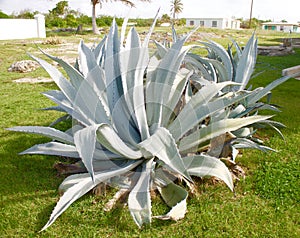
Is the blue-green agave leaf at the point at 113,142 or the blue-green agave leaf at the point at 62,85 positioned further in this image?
the blue-green agave leaf at the point at 62,85

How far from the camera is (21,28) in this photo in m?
21.0

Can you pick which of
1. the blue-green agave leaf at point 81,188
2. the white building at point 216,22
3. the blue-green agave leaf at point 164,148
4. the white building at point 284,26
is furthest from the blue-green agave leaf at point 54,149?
the white building at point 284,26

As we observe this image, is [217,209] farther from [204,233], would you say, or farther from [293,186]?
[293,186]

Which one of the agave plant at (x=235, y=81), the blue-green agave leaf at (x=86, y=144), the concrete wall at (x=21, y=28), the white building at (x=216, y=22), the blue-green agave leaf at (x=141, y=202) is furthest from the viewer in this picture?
the white building at (x=216, y=22)

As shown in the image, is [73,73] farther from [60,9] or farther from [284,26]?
[284,26]

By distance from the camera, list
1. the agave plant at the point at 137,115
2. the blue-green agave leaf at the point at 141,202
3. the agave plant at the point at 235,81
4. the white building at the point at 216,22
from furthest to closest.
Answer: the white building at the point at 216,22 < the agave plant at the point at 235,81 < the agave plant at the point at 137,115 < the blue-green agave leaf at the point at 141,202

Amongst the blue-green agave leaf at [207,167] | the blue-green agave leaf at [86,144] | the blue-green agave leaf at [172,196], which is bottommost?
the blue-green agave leaf at [172,196]

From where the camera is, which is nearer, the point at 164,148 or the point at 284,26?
the point at 164,148

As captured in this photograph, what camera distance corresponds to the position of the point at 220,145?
7.89 ft

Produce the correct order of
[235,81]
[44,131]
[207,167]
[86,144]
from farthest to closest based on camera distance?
1. [235,81]
2. [44,131]
3. [207,167]
4. [86,144]

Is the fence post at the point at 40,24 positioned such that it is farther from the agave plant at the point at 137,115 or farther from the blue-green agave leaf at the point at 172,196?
the blue-green agave leaf at the point at 172,196

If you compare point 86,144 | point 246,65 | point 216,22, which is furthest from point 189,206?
point 216,22

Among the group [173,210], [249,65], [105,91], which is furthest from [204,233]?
[249,65]

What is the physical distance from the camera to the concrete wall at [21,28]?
66.1 ft
